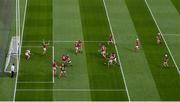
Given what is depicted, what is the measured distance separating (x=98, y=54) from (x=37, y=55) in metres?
5.17

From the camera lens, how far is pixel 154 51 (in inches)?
1747

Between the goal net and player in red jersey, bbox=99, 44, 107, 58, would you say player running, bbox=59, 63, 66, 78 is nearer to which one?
the goal net

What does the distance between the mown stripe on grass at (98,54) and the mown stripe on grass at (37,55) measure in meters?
3.30

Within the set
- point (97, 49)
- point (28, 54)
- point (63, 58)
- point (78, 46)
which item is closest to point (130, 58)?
point (97, 49)

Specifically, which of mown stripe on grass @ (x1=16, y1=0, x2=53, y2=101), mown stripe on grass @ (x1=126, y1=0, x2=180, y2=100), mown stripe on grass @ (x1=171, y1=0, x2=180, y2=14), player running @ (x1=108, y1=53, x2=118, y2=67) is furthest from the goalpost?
mown stripe on grass @ (x1=171, y1=0, x2=180, y2=14)

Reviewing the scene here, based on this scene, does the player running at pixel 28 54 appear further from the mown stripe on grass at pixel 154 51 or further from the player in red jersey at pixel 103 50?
the mown stripe on grass at pixel 154 51

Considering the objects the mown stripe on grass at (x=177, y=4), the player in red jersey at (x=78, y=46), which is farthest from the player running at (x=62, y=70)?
the mown stripe on grass at (x=177, y=4)

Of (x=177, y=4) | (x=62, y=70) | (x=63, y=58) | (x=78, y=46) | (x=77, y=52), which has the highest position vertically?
(x=177, y=4)

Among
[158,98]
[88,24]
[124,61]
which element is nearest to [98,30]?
[88,24]

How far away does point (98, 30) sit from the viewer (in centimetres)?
4778

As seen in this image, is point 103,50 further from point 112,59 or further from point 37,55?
point 37,55

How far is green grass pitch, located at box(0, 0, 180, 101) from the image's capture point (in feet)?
125

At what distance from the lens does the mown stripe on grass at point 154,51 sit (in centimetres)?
3875

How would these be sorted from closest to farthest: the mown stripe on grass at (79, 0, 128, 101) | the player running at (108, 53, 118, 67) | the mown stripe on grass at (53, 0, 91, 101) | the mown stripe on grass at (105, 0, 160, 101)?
the mown stripe on grass at (53, 0, 91, 101)
the mown stripe on grass at (79, 0, 128, 101)
the mown stripe on grass at (105, 0, 160, 101)
the player running at (108, 53, 118, 67)
